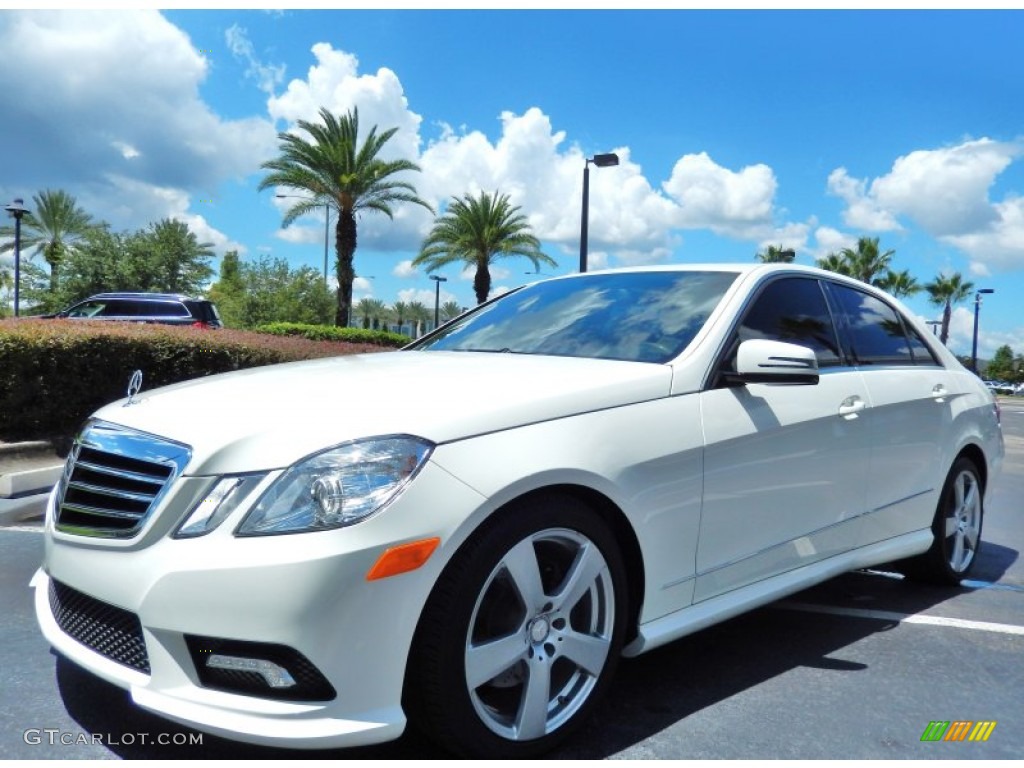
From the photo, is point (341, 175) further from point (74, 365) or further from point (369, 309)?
point (369, 309)

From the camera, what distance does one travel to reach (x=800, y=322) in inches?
144

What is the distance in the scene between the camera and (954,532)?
4.44 meters

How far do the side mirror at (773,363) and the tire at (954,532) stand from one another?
1.84m

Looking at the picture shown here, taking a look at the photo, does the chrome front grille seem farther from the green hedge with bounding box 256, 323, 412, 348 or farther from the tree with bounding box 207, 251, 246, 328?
the tree with bounding box 207, 251, 246, 328

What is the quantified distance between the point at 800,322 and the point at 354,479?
2.31 m

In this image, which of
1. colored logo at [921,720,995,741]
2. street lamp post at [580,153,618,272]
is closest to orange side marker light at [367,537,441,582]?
colored logo at [921,720,995,741]

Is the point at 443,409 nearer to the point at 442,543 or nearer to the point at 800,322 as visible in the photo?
the point at 442,543

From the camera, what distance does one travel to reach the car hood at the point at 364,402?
222 centimetres

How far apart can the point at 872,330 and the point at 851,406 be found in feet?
2.48

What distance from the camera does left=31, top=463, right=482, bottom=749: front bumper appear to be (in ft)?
6.66

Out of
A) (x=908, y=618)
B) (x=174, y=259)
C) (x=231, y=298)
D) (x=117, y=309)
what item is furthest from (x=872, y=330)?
(x=231, y=298)

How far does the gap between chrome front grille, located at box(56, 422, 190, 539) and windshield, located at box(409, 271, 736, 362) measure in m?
1.50

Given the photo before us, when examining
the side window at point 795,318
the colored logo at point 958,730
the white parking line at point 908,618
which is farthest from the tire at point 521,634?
the white parking line at point 908,618

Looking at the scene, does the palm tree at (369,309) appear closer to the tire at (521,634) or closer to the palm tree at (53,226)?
the palm tree at (53,226)
